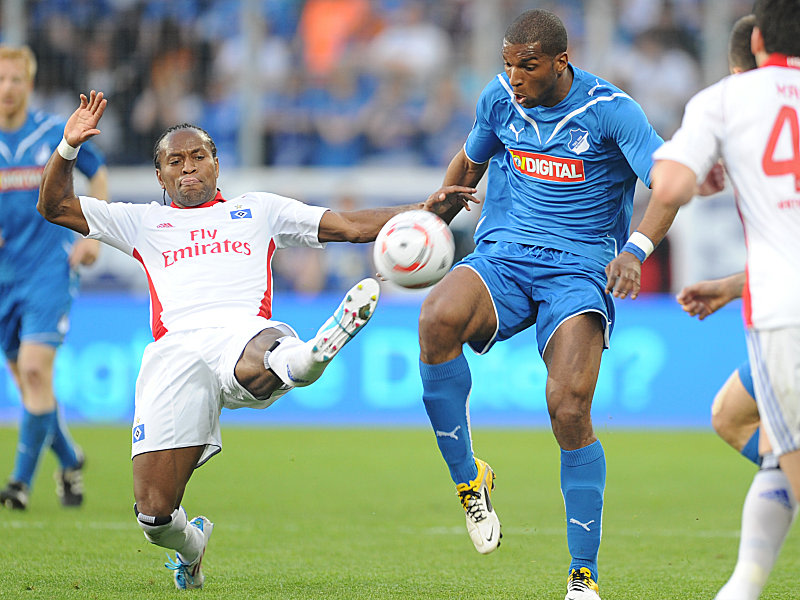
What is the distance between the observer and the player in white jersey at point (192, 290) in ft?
17.6

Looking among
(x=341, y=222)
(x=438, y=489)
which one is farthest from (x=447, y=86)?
(x=341, y=222)

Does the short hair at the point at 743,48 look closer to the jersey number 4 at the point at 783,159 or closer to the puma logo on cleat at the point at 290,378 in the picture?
the jersey number 4 at the point at 783,159

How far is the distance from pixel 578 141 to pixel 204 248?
1.85 meters

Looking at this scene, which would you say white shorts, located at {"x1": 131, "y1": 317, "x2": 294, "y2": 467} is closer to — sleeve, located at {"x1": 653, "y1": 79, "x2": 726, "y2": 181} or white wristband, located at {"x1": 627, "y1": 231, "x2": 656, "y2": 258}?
white wristband, located at {"x1": 627, "y1": 231, "x2": 656, "y2": 258}

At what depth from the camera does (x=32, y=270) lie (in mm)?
8344

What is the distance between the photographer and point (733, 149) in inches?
154

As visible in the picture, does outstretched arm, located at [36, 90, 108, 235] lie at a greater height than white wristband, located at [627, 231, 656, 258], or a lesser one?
greater

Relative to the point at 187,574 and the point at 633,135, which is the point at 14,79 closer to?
the point at 187,574

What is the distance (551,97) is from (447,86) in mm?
11278

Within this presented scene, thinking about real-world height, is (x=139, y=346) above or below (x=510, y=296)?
below

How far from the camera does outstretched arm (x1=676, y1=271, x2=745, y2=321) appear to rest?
4426 mm

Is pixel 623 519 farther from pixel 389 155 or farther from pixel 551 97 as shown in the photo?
pixel 389 155

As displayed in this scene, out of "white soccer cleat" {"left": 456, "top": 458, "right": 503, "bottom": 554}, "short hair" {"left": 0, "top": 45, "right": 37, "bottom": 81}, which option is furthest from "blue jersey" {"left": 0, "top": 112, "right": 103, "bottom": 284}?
"white soccer cleat" {"left": 456, "top": 458, "right": 503, "bottom": 554}

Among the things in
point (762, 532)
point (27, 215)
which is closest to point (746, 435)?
point (762, 532)
